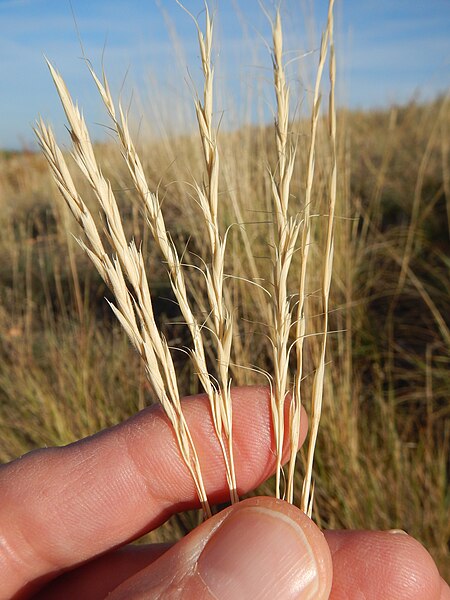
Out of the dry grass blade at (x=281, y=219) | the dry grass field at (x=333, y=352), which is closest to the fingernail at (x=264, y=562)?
the dry grass blade at (x=281, y=219)

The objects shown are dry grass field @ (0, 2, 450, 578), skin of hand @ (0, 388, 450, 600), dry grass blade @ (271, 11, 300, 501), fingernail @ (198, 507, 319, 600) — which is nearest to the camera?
dry grass blade @ (271, 11, 300, 501)

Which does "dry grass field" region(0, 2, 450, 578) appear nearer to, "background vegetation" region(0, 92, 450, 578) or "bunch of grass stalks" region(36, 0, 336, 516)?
"background vegetation" region(0, 92, 450, 578)

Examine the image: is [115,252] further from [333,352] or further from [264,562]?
[333,352]

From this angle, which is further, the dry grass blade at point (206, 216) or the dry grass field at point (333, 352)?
the dry grass field at point (333, 352)

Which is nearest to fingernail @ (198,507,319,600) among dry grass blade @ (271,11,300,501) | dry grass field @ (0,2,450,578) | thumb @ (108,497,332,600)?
thumb @ (108,497,332,600)

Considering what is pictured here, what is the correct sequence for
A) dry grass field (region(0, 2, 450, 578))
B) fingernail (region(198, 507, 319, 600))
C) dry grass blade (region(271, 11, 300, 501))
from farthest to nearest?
1. dry grass field (region(0, 2, 450, 578))
2. fingernail (region(198, 507, 319, 600))
3. dry grass blade (region(271, 11, 300, 501))

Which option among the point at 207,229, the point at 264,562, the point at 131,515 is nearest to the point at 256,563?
the point at 264,562

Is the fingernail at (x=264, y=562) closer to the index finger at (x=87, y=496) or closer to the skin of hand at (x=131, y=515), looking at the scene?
the skin of hand at (x=131, y=515)
